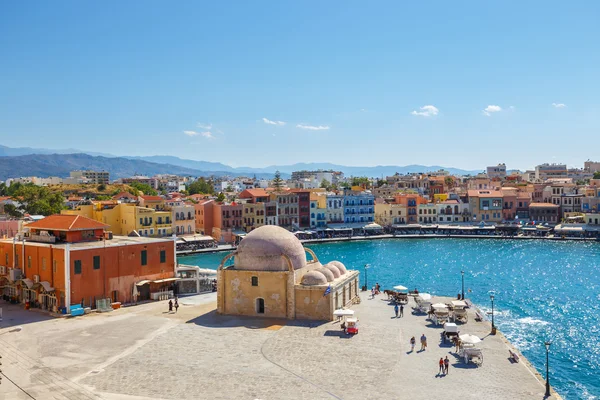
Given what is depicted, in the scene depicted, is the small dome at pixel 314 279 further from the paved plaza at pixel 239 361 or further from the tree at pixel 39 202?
the tree at pixel 39 202

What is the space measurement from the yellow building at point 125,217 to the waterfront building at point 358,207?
143ft

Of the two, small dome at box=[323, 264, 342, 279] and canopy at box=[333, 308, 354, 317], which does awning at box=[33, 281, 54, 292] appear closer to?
small dome at box=[323, 264, 342, 279]

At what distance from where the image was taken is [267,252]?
4147 centimetres

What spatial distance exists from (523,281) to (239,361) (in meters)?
45.0

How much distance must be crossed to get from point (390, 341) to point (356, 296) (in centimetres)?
1169

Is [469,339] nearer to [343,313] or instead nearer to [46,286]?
[343,313]

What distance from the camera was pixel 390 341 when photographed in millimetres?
35000

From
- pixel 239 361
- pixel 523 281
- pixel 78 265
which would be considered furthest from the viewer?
pixel 523 281

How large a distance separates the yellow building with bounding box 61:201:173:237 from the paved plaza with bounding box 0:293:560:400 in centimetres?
4770

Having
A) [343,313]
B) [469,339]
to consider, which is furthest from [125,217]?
[469,339]

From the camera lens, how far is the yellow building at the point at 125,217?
291 ft

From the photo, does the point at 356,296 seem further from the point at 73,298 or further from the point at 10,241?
the point at 10,241

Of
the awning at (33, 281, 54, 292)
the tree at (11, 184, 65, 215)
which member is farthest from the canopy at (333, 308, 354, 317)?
the tree at (11, 184, 65, 215)

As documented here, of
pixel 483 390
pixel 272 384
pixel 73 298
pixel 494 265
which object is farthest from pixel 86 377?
pixel 494 265
